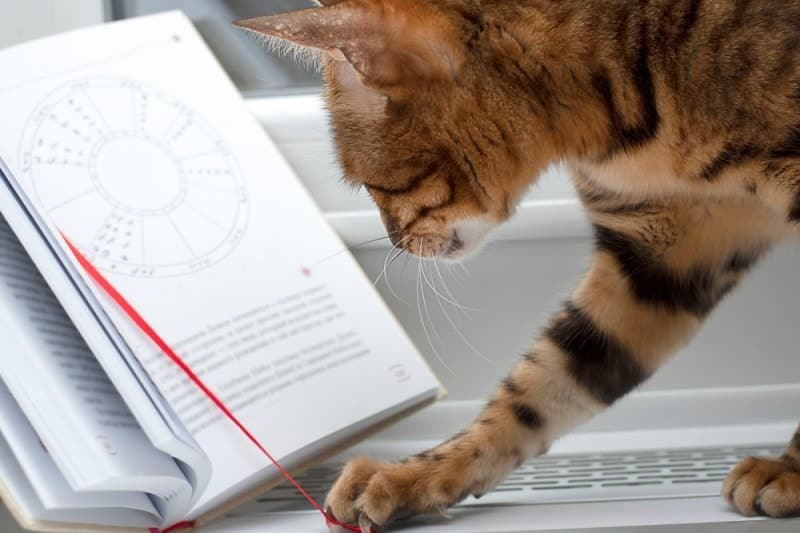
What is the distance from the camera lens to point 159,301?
878 mm

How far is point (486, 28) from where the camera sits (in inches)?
31.0

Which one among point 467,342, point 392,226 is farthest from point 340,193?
point 392,226

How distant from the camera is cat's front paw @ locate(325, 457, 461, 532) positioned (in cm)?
80

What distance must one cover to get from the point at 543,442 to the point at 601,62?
342 mm

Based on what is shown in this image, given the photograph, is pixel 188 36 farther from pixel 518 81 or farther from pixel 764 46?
pixel 764 46

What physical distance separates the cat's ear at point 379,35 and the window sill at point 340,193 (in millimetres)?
372

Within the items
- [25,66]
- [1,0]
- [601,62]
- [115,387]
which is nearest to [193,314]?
[115,387]

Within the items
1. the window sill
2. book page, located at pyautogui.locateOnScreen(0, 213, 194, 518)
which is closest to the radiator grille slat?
book page, located at pyautogui.locateOnScreen(0, 213, 194, 518)

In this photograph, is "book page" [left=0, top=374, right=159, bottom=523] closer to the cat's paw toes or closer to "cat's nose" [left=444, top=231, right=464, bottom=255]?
"cat's nose" [left=444, top=231, right=464, bottom=255]

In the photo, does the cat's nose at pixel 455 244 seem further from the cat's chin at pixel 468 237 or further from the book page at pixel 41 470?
the book page at pixel 41 470

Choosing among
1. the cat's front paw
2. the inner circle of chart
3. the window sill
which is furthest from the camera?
the window sill

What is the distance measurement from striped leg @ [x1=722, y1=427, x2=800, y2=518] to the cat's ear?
0.35 metres

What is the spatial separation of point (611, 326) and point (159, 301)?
41 centimetres

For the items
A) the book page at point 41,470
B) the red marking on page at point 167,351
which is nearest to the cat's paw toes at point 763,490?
the red marking on page at point 167,351
